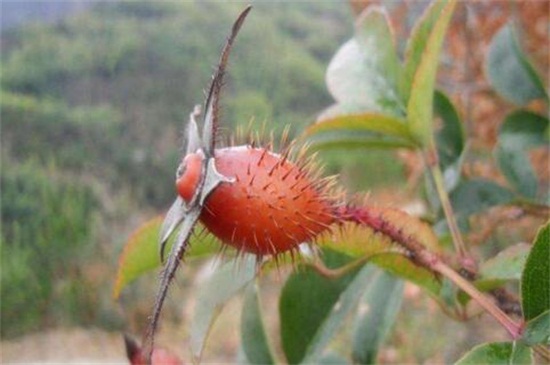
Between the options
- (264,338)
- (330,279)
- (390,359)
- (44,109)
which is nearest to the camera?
(330,279)

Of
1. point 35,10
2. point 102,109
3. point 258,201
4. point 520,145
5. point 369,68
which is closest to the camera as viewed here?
point 258,201

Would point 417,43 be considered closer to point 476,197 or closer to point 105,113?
point 476,197

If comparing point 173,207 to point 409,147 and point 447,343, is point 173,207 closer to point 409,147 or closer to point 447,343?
point 409,147

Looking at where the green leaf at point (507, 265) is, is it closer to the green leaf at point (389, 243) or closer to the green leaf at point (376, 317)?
the green leaf at point (389, 243)

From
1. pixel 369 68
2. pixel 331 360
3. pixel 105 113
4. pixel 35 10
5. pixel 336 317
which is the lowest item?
pixel 105 113

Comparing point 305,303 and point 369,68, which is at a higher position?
point 369,68

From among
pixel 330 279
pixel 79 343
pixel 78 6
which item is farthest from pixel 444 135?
pixel 78 6

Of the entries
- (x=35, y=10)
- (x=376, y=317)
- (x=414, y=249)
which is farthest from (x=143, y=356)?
(x=35, y=10)
